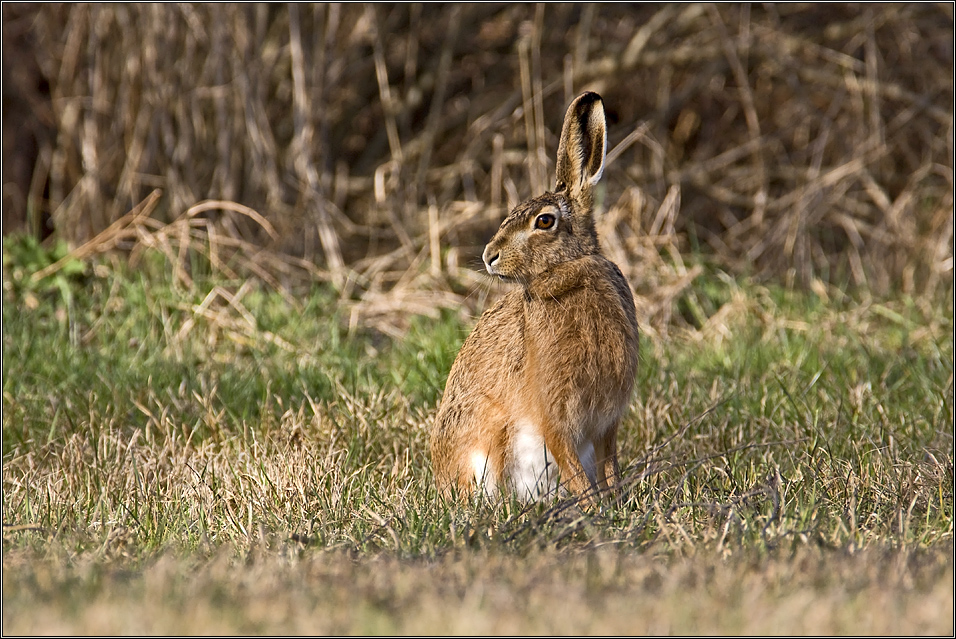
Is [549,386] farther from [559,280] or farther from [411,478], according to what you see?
[411,478]

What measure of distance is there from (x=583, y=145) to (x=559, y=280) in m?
0.44

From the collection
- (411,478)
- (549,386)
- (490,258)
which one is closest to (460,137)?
(411,478)

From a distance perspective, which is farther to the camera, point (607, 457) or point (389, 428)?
point (389, 428)

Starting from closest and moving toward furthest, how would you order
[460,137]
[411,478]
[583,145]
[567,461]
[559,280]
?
[567,461], [559,280], [583,145], [411,478], [460,137]

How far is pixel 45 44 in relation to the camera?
24.1 feet

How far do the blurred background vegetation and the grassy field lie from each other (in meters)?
0.54

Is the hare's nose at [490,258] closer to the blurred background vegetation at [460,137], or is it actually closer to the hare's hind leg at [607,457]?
the hare's hind leg at [607,457]

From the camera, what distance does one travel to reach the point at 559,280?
11.5ft

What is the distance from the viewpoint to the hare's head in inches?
135

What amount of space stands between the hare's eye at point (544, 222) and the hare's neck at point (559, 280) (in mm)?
120

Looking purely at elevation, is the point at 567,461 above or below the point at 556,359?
below

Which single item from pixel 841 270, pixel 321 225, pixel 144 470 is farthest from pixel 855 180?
pixel 144 470

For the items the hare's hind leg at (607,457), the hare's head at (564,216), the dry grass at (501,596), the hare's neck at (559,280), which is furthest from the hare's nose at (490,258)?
the dry grass at (501,596)

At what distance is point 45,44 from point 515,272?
5.06 metres
